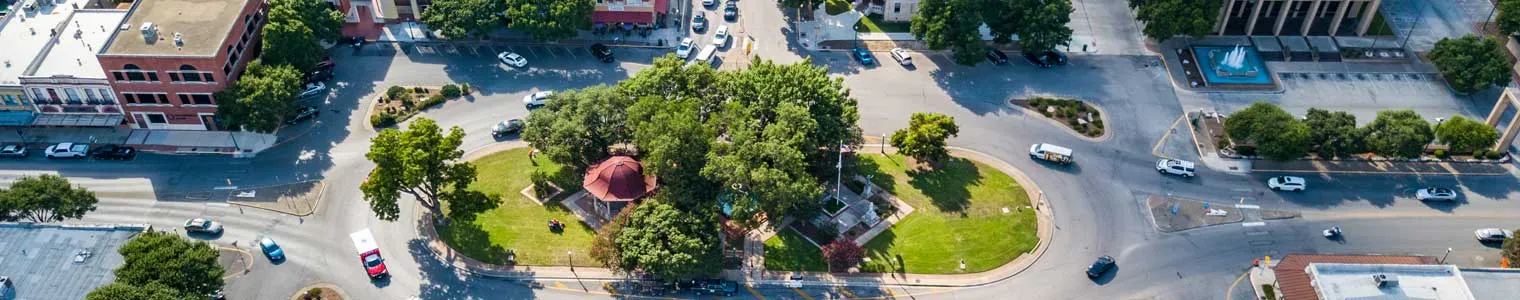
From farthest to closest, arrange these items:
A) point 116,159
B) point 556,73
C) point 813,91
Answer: point 556,73 → point 116,159 → point 813,91

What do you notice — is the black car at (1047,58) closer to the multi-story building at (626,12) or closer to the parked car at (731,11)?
the parked car at (731,11)

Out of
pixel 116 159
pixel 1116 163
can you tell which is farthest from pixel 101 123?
pixel 1116 163

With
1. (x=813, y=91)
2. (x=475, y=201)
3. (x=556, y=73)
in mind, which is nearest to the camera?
(x=475, y=201)

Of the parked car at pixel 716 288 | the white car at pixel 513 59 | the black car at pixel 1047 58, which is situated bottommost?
the parked car at pixel 716 288

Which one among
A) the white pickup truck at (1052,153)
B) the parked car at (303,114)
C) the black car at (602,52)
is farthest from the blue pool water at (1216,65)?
the parked car at (303,114)

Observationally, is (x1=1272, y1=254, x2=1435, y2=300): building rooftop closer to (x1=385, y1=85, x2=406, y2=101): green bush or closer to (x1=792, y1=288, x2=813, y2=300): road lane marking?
(x1=792, y1=288, x2=813, y2=300): road lane marking

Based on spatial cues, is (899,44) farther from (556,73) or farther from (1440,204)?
(1440,204)

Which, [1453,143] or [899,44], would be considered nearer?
[1453,143]
